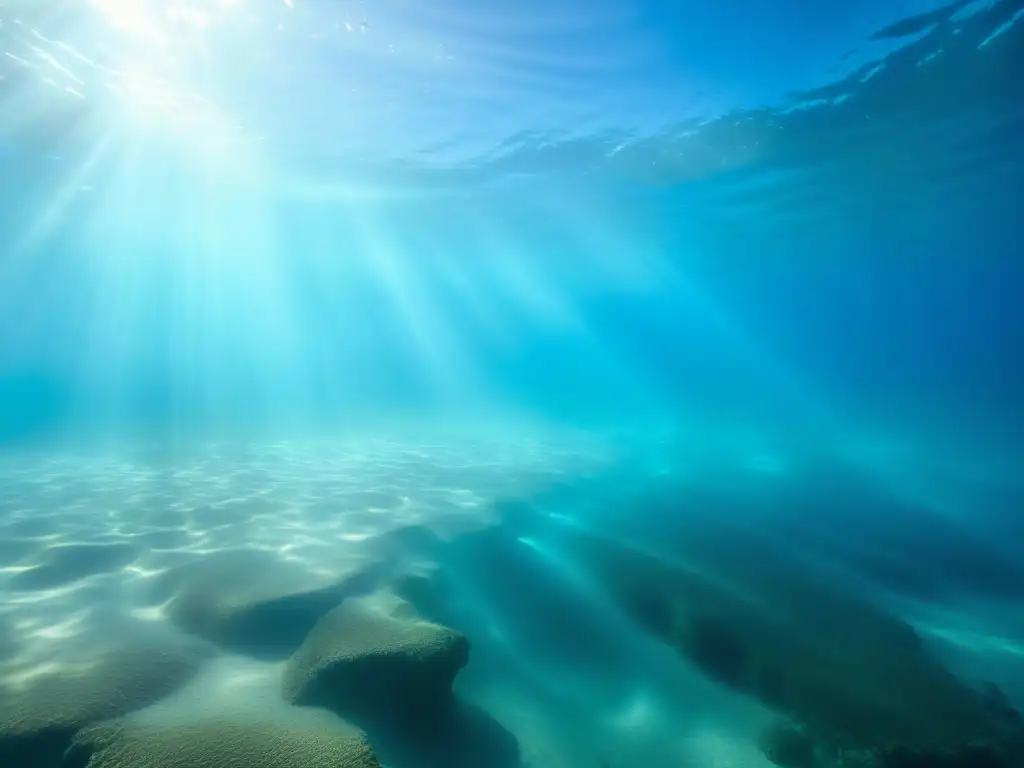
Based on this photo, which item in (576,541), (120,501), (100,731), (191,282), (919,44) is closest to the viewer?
(100,731)

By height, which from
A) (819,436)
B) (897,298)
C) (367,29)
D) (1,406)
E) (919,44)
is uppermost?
(897,298)

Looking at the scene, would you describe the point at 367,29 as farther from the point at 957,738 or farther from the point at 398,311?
the point at 398,311

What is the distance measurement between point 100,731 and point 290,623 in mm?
2052

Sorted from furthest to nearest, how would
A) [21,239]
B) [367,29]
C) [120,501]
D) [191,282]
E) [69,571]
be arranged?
[191,282] → [21,239] → [367,29] → [120,501] → [69,571]

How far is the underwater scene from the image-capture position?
4.81 m

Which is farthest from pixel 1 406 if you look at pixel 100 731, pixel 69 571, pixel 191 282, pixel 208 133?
pixel 100 731

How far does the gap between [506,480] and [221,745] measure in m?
10.8

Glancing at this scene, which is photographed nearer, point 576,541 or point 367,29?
point 576,541

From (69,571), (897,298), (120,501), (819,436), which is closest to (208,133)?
(120,501)

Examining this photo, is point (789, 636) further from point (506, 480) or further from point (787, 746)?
point (506, 480)

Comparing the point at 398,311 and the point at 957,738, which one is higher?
the point at 398,311

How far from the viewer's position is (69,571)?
6594 mm

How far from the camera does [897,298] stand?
114312 millimetres

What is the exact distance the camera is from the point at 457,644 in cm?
503
